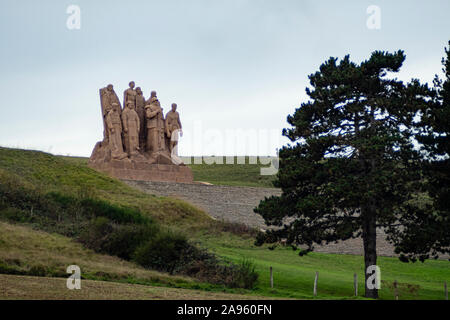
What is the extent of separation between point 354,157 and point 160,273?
7.81m

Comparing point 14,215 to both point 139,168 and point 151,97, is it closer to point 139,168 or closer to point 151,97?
point 139,168

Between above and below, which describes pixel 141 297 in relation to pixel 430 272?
above

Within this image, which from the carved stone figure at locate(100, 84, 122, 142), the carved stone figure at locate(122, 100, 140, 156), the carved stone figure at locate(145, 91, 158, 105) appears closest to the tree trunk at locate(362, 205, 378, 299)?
the carved stone figure at locate(122, 100, 140, 156)

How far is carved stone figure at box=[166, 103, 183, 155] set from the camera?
149 ft

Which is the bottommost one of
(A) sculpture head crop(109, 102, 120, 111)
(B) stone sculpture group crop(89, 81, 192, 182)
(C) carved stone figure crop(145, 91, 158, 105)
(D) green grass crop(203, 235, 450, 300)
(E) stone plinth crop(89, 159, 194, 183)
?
(D) green grass crop(203, 235, 450, 300)

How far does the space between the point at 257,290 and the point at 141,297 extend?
6.57 m

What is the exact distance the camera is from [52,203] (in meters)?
30.2

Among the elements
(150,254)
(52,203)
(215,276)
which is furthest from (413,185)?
(52,203)

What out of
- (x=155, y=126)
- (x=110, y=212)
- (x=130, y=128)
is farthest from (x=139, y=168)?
(x=110, y=212)

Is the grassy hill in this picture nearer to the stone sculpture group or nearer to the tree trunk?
the tree trunk

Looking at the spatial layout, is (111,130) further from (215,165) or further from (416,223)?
(215,165)

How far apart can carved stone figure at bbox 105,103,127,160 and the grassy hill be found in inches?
84.8

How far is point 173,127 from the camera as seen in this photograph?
45.4 metres

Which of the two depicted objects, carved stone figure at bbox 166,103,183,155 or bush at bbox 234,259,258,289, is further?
carved stone figure at bbox 166,103,183,155
